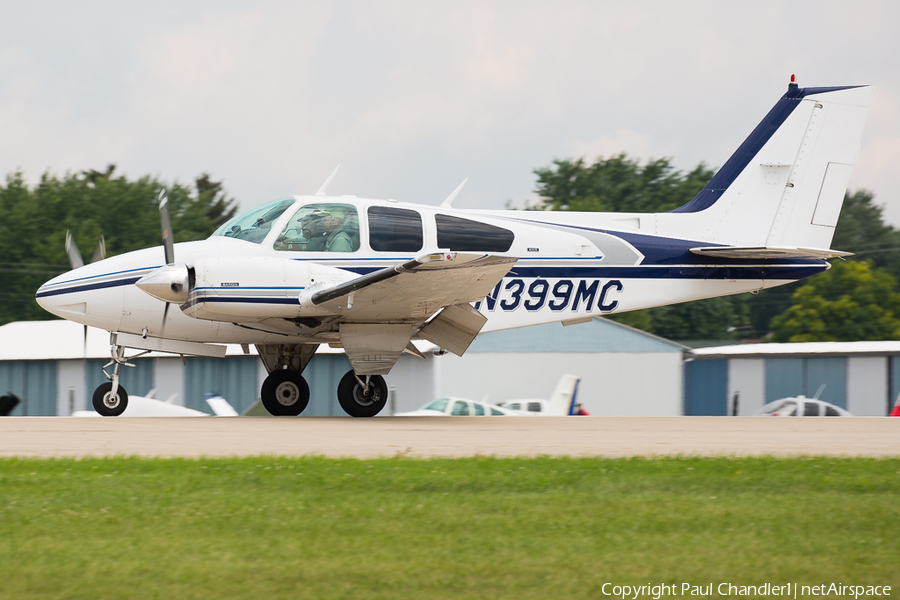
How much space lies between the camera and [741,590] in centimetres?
439

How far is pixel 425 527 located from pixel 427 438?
4288 mm

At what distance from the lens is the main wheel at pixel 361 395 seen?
1273cm

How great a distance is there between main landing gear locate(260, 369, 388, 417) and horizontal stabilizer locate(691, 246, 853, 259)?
5.36 metres

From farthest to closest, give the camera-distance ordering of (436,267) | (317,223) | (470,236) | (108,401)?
(470,236), (108,401), (317,223), (436,267)

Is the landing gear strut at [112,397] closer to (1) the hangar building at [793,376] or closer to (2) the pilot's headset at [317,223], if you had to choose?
(2) the pilot's headset at [317,223]

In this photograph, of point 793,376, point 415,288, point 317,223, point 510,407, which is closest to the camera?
point 415,288

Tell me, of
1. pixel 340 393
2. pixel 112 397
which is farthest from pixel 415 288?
pixel 112 397

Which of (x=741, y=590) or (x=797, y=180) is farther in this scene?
(x=797, y=180)

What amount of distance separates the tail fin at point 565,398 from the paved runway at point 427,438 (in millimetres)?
10109

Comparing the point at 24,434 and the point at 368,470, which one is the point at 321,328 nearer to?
the point at 24,434

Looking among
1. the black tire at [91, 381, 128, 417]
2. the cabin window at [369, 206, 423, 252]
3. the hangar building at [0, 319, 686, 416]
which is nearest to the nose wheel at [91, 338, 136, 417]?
the black tire at [91, 381, 128, 417]

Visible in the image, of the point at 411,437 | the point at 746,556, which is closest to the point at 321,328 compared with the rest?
the point at 411,437

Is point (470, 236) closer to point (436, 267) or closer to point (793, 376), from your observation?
point (436, 267)

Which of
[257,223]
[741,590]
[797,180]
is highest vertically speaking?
[797,180]
